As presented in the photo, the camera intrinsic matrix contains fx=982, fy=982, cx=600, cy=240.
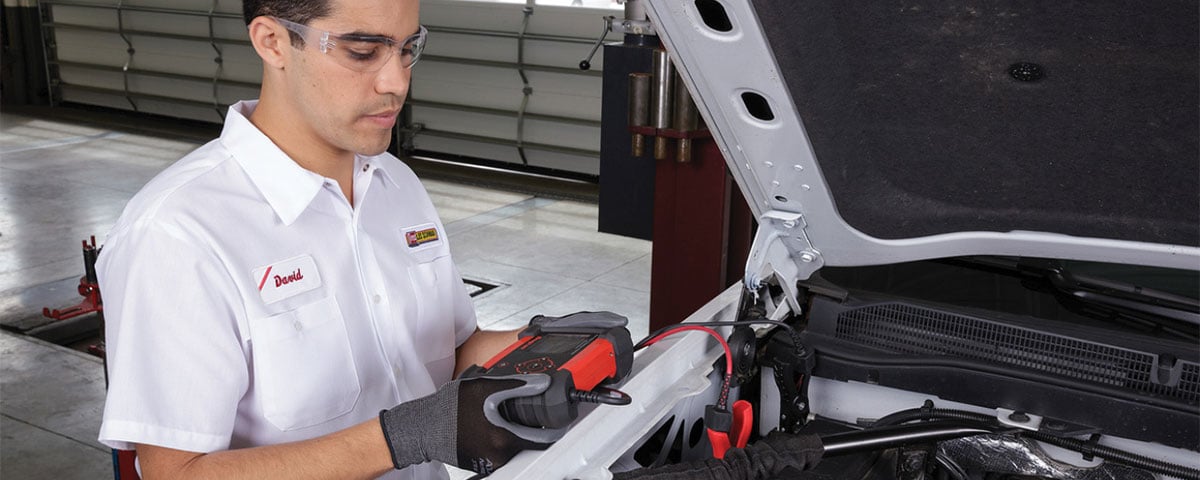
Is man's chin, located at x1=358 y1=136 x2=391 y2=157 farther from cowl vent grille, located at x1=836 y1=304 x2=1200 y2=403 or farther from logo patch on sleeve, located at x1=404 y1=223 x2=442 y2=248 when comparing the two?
cowl vent grille, located at x1=836 y1=304 x2=1200 y2=403

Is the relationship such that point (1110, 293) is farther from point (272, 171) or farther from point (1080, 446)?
point (272, 171)

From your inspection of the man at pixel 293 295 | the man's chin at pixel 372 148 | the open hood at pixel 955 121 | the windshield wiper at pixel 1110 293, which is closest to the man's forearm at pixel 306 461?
the man at pixel 293 295

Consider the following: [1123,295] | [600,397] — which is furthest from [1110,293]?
[600,397]

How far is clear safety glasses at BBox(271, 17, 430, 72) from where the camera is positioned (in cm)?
125

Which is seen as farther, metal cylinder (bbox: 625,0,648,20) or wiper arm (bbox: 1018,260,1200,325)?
metal cylinder (bbox: 625,0,648,20)

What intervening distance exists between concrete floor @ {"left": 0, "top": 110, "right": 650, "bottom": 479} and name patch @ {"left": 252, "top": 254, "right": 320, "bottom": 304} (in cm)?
218

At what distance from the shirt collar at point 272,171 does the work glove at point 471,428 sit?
38cm

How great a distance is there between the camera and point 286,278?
4.27 feet

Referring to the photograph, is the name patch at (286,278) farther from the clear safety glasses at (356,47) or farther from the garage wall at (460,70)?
the garage wall at (460,70)

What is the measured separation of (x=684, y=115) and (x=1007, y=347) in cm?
169

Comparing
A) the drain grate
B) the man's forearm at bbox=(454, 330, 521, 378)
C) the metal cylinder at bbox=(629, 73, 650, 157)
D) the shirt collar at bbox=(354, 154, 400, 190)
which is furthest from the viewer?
the drain grate

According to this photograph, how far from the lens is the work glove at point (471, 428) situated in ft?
3.50

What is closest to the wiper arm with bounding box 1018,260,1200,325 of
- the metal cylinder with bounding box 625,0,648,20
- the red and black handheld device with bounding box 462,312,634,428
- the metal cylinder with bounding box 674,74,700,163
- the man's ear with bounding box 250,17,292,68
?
the red and black handheld device with bounding box 462,312,634,428

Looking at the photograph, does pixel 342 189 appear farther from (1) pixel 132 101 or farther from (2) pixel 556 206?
(1) pixel 132 101
